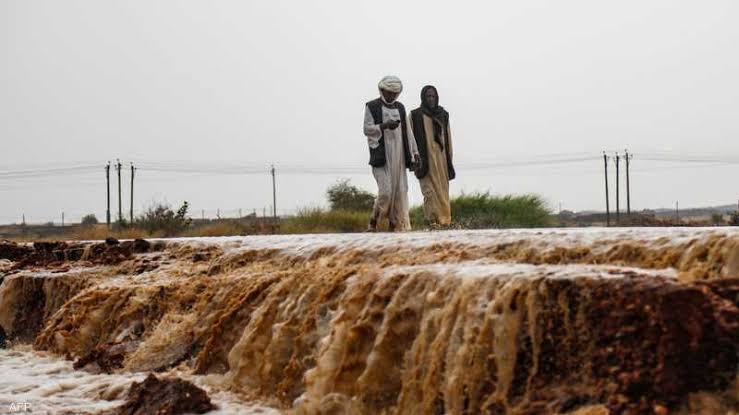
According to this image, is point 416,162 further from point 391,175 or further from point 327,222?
point 327,222

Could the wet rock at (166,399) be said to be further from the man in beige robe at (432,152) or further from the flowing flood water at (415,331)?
the man in beige robe at (432,152)

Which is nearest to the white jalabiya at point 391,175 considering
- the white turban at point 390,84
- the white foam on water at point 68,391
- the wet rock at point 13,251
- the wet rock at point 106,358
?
the white turban at point 390,84

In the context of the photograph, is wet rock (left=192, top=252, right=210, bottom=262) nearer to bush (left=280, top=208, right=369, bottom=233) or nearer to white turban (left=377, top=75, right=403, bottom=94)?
white turban (left=377, top=75, right=403, bottom=94)

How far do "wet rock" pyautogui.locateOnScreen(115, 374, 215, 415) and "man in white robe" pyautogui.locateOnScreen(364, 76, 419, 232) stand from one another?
541 cm

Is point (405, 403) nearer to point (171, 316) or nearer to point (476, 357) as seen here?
point (476, 357)

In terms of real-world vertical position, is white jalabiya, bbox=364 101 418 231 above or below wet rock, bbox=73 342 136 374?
above

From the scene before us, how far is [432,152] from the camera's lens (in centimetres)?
1159

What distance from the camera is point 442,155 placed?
1168cm

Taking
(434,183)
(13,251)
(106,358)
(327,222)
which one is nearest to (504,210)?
(327,222)

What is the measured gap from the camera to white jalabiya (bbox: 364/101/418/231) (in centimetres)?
1088

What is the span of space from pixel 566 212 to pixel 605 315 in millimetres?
36637

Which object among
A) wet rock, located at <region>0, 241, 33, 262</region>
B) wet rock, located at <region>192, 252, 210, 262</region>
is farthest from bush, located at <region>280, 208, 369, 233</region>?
wet rock, located at <region>192, 252, 210, 262</region>

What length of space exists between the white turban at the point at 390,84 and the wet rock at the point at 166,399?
5782mm

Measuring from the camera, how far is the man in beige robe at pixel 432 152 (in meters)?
11.6
